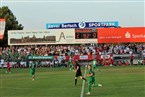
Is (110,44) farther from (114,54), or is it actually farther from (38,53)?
(38,53)

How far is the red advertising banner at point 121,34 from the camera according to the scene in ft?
197

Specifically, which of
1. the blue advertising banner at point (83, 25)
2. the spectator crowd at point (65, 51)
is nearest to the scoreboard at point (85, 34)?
the spectator crowd at point (65, 51)

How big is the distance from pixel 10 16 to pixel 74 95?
76.6 meters

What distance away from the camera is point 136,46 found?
58312 millimetres

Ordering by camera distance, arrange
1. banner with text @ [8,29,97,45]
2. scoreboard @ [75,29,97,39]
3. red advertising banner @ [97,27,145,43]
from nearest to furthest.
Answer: scoreboard @ [75,29,97,39] → banner with text @ [8,29,97,45] → red advertising banner @ [97,27,145,43]

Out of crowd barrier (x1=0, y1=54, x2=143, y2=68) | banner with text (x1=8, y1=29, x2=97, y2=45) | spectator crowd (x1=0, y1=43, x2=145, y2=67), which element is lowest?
crowd barrier (x1=0, y1=54, x2=143, y2=68)

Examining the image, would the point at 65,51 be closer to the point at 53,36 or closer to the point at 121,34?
the point at 53,36

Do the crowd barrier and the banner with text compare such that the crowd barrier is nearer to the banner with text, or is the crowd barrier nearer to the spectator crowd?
the spectator crowd

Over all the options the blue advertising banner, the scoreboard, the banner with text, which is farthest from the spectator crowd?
the blue advertising banner

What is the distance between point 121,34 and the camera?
2362 inches

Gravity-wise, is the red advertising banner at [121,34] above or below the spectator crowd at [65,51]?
above

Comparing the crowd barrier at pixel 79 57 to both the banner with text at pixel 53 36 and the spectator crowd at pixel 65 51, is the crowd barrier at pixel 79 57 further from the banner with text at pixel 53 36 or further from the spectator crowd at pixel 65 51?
the banner with text at pixel 53 36

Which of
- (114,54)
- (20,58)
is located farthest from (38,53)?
(114,54)

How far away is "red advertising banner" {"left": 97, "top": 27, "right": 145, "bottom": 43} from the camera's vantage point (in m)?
59.9
